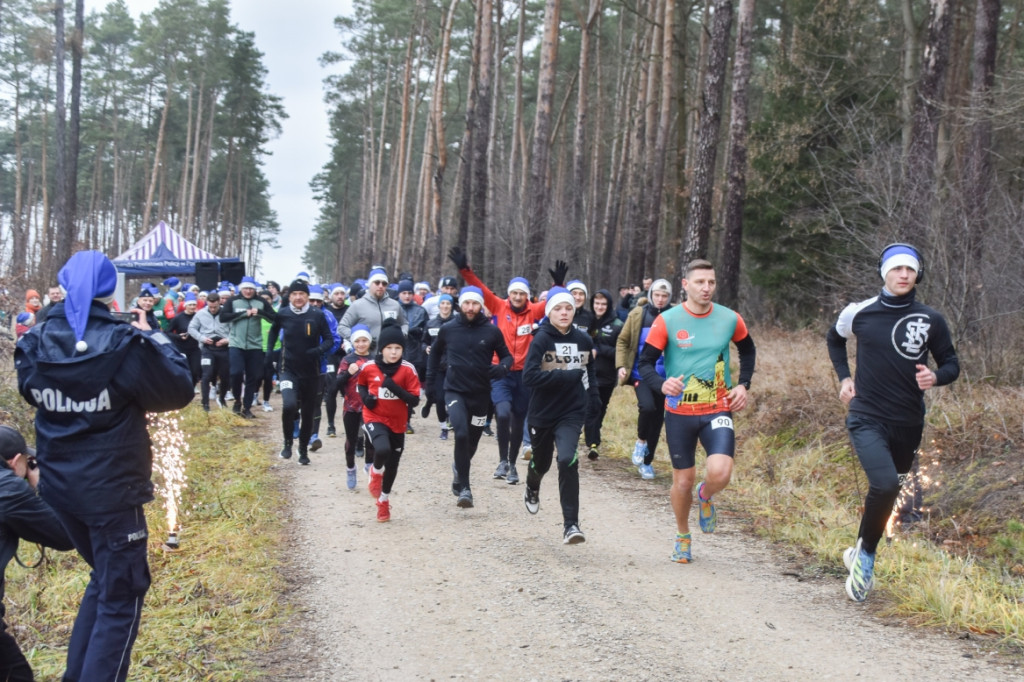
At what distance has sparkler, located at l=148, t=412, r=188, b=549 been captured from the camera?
23.9 feet

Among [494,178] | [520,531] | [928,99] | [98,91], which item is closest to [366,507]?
[520,531]

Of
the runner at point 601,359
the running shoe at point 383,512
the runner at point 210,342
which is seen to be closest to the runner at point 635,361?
the runner at point 601,359

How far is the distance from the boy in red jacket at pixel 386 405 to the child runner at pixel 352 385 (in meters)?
0.43

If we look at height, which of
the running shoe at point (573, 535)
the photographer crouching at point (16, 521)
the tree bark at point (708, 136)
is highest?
the tree bark at point (708, 136)

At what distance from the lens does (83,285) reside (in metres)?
3.90

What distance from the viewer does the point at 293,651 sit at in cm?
513

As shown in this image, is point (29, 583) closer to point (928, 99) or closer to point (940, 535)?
point (940, 535)

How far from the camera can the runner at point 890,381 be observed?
5582 mm

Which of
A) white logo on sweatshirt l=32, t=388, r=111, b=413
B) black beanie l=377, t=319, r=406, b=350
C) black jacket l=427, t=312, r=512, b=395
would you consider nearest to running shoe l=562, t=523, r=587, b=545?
black jacket l=427, t=312, r=512, b=395

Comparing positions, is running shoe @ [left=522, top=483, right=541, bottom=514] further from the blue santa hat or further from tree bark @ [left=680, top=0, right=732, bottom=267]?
tree bark @ [left=680, top=0, right=732, bottom=267]

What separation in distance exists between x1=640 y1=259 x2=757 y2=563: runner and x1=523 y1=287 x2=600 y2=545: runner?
956 millimetres

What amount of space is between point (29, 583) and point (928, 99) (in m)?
11.7

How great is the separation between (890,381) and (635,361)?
4284mm

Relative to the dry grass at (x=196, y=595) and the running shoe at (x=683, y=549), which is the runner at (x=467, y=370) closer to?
the dry grass at (x=196, y=595)
